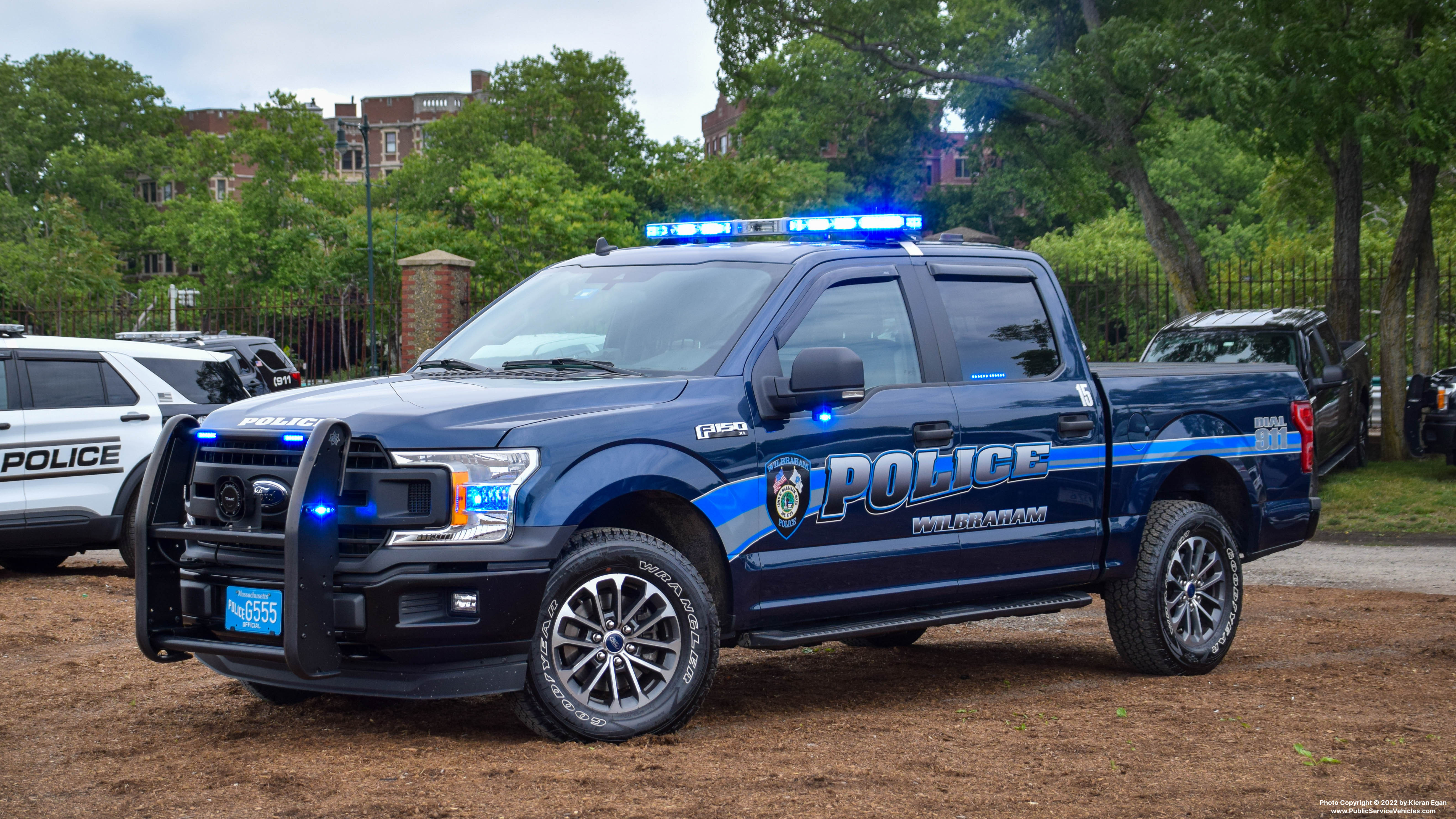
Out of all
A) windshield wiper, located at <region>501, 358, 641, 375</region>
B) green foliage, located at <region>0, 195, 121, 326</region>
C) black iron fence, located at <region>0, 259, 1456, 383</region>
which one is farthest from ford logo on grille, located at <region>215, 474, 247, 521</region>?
green foliage, located at <region>0, 195, 121, 326</region>

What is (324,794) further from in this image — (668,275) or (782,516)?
(668,275)

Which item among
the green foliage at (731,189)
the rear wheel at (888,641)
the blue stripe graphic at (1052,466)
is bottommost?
the rear wheel at (888,641)

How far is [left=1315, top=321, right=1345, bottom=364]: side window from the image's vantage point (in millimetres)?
17109

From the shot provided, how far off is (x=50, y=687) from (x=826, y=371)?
393 cm

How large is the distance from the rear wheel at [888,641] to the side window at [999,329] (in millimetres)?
2141

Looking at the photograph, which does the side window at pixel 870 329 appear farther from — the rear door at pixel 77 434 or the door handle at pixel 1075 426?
the rear door at pixel 77 434

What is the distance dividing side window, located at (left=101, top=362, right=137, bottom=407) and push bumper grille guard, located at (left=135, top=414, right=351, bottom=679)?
6.03 meters

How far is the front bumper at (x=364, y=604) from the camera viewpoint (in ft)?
16.3

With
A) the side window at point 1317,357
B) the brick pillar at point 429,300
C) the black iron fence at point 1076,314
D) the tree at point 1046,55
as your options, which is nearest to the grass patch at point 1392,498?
the side window at point 1317,357

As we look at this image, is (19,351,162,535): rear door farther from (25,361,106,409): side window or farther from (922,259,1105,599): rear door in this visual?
(922,259,1105,599): rear door

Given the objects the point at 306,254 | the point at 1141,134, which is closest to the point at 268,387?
the point at 1141,134

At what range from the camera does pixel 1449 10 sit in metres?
16.6

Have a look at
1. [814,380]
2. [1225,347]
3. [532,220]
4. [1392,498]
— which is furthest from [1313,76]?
[532,220]

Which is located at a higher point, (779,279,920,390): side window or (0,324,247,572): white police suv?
(779,279,920,390): side window
